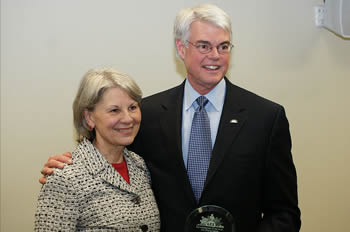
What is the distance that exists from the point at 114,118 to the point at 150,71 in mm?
1157

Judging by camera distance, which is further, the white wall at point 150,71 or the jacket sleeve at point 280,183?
the white wall at point 150,71

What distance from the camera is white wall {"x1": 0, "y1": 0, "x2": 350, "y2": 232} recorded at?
2.73 meters

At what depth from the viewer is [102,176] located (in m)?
1.75

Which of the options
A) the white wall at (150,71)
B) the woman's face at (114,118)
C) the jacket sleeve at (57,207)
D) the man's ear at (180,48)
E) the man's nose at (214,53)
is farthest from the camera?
the white wall at (150,71)

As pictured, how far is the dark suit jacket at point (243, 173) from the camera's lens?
6.04ft

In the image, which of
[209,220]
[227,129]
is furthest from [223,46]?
[209,220]

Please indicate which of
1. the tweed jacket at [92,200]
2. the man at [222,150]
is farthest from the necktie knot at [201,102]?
the tweed jacket at [92,200]

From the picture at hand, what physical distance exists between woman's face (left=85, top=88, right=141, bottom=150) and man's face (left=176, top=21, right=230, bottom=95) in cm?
32

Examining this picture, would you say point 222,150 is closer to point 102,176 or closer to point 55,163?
point 102,176

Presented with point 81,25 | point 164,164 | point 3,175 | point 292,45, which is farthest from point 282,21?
point 3,175

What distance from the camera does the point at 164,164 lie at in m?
1.96

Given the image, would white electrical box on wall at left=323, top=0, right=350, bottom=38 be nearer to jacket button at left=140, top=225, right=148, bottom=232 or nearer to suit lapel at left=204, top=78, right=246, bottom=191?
suit lapel at left=204, top=78, right=246, bottom=191

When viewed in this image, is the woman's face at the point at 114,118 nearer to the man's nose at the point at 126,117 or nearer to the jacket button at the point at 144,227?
the man's nose at the point at 126,117

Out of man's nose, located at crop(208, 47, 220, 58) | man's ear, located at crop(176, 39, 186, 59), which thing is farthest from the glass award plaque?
man's ear, located at crop(176, 39, 186, 59)
